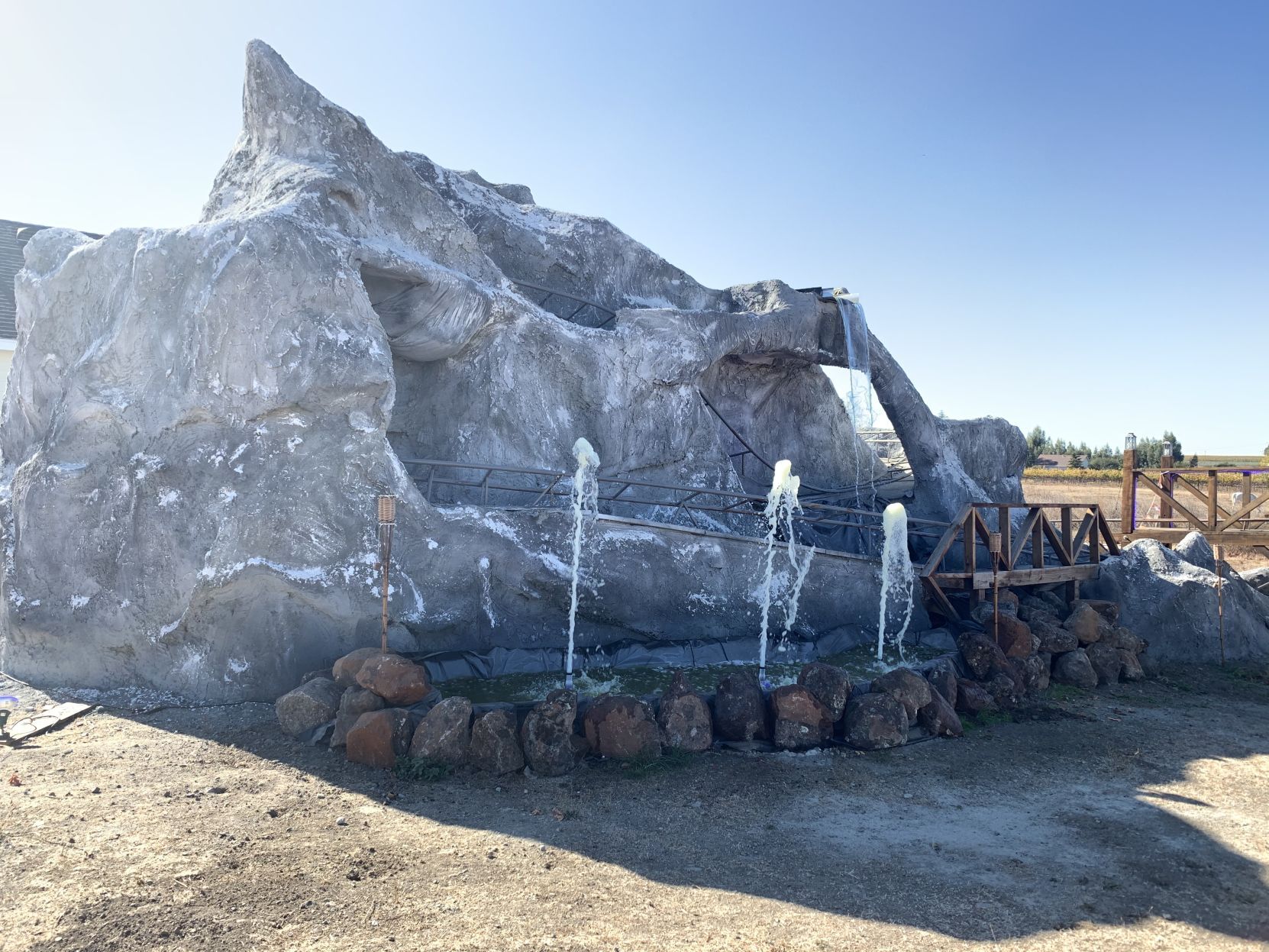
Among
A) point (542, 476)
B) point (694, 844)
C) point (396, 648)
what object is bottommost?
point (694, 844)

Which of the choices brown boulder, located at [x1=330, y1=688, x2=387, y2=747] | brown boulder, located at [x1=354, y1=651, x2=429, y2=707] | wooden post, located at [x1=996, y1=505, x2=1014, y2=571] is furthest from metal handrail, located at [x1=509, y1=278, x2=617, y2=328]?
brown boulder, located at [x1=330, y1=688, x2=387, y2=747]

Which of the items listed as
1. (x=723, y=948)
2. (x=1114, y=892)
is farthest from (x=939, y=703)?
(x=723, y=948)

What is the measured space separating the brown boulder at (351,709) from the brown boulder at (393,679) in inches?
2.4

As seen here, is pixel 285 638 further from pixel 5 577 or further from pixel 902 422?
pixel 902 422

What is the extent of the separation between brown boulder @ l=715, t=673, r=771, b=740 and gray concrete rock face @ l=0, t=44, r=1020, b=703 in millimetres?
2242

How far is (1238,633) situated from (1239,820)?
6.51m

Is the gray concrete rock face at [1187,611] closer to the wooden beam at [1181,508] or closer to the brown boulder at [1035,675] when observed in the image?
the brown boulder at [1035,675]

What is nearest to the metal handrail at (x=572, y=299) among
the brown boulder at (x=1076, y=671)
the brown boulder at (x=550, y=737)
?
the brown boulder at (x=550, y=737)

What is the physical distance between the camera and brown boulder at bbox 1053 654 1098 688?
10258 mm

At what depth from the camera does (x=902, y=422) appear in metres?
15.2

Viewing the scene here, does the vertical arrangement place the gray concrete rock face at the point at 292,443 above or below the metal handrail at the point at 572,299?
below

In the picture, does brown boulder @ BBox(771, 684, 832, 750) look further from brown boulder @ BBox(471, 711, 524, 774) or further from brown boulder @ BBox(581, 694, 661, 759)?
brown boulder @ BBox(471, 711, 524, 774)

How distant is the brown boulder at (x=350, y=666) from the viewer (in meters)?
7.70

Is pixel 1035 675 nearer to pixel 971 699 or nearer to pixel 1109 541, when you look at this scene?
pixel 971 699
